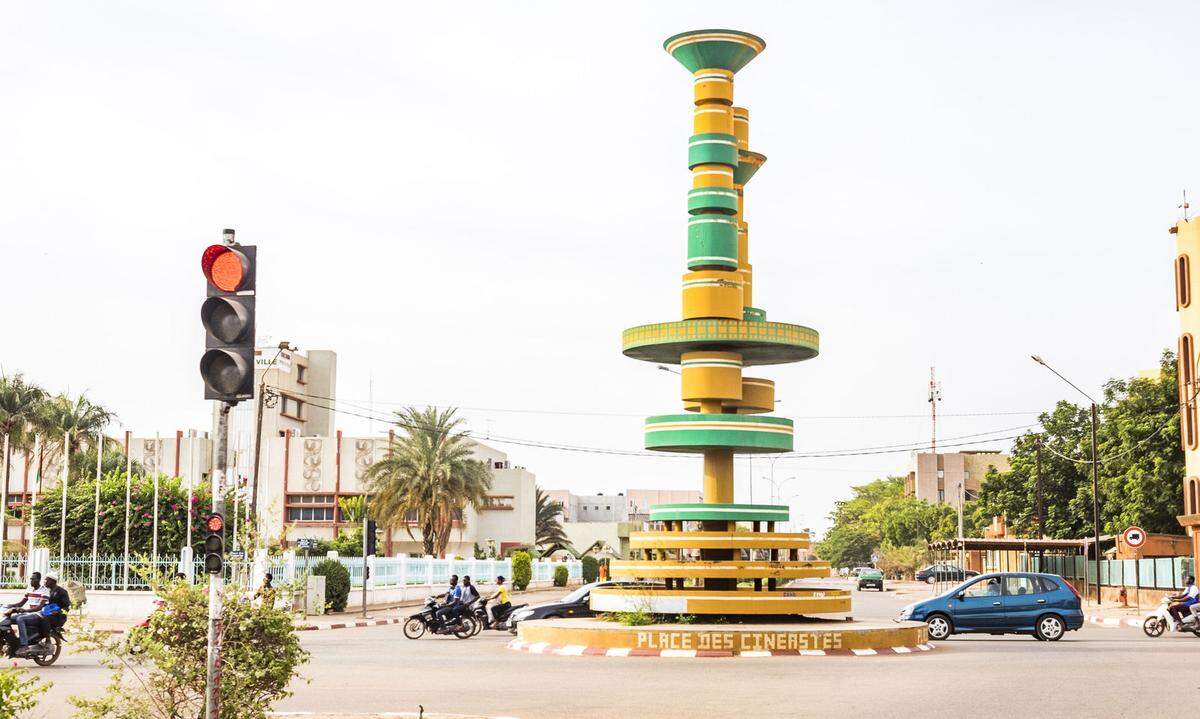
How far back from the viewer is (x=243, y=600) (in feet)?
37.2

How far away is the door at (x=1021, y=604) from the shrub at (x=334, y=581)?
843 inches

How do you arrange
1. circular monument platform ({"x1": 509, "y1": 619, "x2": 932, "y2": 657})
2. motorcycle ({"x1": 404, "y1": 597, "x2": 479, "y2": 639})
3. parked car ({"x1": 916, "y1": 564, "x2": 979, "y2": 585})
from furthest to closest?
parked car ({"x1": 916, "y1": 564, "x2": 979, "y2": 585}) < motorcycle ({"x1": 404, "y1": 597, "x2": 479, "y2": 639}) < circular monument platform ({"x1": 509, "y1": 619, "x2": 932, "y2": 657})

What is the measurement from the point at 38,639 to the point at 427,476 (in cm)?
4970

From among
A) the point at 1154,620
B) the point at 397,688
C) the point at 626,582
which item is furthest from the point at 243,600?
the point at 1154,620

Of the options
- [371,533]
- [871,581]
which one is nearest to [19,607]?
[371,533]

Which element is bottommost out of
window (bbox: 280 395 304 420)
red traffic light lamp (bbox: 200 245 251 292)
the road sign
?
the road sign

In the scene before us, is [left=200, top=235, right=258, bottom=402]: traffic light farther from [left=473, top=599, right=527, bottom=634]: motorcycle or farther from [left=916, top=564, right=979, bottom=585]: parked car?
[left=916, top=564, right=979, bottom=585]: parked car

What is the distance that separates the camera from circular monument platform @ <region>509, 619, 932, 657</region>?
78.8 feet

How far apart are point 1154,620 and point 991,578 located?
14.7 ft

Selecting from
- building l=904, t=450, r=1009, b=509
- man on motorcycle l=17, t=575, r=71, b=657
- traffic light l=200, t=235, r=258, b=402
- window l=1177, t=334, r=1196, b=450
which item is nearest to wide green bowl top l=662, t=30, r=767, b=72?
man on motorcycle l=17, t=575, r=71, b=657

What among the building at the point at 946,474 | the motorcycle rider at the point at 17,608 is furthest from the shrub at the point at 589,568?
the building at the point at 946,474

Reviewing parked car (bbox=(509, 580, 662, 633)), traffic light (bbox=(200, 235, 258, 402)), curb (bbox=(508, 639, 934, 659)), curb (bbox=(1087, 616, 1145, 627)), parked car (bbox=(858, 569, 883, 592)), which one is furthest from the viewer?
parked car (bbox=(858, 569, 883, 592))

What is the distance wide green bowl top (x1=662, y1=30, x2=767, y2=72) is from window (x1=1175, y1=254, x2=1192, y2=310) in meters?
26.2

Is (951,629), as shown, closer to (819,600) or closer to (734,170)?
(819,600)
